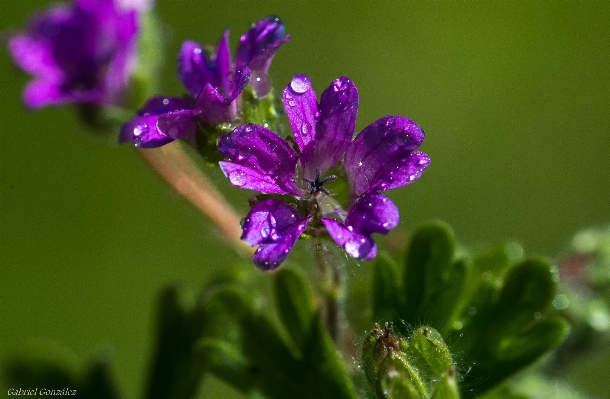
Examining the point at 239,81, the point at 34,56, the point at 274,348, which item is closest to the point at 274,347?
the point at 274,348

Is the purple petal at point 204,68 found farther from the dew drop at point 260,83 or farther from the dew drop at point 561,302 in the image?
the dew drop at point 561,302

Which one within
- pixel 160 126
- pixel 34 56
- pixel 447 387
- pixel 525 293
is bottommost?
pixel 447 387

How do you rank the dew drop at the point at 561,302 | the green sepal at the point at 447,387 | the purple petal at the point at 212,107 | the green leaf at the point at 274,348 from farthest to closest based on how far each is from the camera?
1. the dew drop at the point at 561,302
2. the green leaf at the point at 274,348
3. the purple petal at the point at 212,107
4. the green sepal at the point at 447,387

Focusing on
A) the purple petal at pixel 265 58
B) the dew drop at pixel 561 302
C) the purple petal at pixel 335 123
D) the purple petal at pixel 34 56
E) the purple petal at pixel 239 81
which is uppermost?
the purple petal at pixel 34 56

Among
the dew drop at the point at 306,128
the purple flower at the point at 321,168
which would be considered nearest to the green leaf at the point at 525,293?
the purple flower at the point at 321,168

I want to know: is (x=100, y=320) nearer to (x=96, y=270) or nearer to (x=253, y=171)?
(x=96, y=270)

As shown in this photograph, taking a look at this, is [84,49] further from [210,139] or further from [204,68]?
[210,139]
